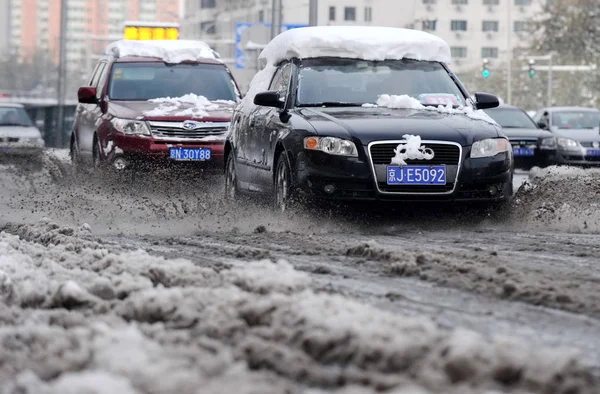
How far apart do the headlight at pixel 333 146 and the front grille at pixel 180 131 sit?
19.2 ft

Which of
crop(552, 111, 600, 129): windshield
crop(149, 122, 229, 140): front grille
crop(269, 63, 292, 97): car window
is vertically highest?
crop(269, 63, 292, 97): car window

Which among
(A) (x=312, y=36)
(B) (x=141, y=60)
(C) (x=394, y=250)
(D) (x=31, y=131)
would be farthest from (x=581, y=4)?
(C) (x=394, y=250)

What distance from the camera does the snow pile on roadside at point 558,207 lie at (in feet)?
35.8

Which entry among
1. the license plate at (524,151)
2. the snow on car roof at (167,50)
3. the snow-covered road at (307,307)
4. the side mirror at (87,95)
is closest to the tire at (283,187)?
the snow-covered road at (307,307)

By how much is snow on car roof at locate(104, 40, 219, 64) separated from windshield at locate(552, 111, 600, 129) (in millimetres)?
13866

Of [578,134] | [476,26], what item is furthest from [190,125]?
[476,26]

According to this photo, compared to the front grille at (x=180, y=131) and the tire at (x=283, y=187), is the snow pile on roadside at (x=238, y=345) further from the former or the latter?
the front grille at (x=180, y=131)

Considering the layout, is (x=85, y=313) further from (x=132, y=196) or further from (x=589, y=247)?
(x=132, y=196)

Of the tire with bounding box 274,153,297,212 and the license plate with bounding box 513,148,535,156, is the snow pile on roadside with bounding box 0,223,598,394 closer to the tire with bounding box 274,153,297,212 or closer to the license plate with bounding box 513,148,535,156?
the tire with bounding box 274,153,297,212

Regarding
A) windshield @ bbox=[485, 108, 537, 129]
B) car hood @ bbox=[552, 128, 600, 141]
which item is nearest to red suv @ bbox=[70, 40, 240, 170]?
windshield @ bbox=[485, 108, 537, 129]

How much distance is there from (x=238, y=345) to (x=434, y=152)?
598 cm

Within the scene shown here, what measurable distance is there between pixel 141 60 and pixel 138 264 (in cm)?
1107

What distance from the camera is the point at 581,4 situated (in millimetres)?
68562

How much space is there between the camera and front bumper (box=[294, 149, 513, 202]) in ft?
34.1
